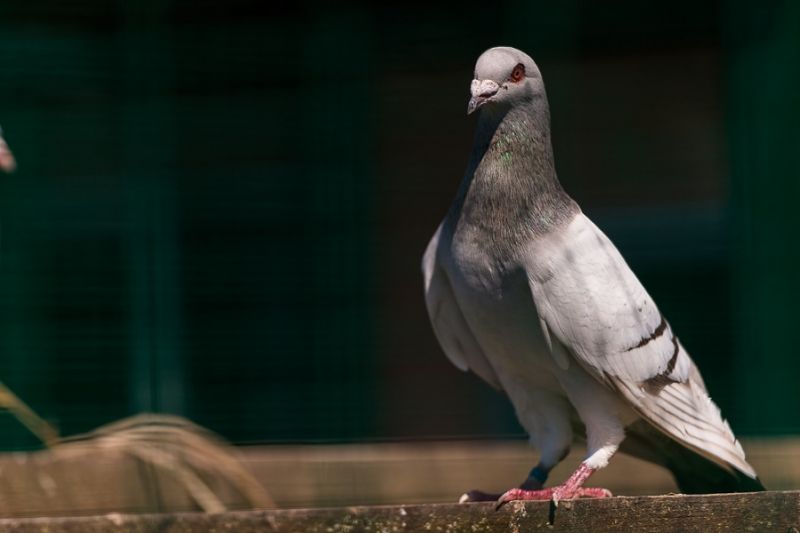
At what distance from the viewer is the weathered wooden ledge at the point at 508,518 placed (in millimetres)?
2082

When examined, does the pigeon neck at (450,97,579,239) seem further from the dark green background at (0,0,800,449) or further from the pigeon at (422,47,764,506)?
the dark green background at (0,0,800,449)

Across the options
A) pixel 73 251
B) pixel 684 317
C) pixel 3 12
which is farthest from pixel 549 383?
Answer: pixel 3 12

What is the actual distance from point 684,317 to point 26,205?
7.83 feet

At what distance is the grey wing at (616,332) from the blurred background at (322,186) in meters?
1.77

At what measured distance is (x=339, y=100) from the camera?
464 centimetres

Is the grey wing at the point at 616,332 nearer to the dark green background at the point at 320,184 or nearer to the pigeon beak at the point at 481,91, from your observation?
the pigeon beak at the point at 481,91

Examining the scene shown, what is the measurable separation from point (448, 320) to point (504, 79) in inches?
22.1

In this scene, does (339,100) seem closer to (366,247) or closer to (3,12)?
(366,247)

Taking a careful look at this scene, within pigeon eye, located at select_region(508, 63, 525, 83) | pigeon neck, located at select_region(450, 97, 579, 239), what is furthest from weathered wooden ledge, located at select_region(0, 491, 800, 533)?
pigeon eye, located at select_region(508, 63, 525, 83)

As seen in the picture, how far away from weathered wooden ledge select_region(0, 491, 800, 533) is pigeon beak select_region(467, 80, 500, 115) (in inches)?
31.4

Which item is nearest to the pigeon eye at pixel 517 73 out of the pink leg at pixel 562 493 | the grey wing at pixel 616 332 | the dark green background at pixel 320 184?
the grey wing at pixel 616 332

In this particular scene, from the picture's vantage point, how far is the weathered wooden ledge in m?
2.08

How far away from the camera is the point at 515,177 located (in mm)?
2721

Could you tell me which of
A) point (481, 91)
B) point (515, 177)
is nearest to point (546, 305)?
point (515, 177)
